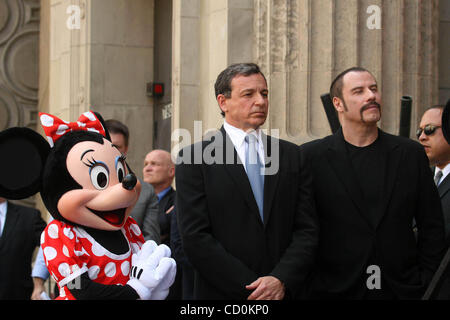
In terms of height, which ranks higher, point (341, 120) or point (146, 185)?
point (341, 120)

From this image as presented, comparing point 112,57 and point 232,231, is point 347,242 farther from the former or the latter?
point 112,57

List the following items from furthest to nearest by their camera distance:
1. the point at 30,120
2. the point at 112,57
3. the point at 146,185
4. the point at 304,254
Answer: the point at 30,120 < the point at 112,57 < the point at 146,185 < the point at 304,254

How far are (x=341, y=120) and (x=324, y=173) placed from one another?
42 centimetres

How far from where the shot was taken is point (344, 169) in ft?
16.8

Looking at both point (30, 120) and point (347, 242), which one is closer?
point (347, 242)

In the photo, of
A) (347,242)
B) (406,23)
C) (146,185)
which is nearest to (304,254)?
(347,242)

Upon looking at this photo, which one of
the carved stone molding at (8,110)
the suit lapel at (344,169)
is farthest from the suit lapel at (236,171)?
the carved stone molding at (8,110)

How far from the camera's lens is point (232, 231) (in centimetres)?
479

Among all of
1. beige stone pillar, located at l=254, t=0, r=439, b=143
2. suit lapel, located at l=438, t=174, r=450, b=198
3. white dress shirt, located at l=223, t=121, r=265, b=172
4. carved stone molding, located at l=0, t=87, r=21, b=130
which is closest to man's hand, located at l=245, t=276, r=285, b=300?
white dress shirt, located at l=223, t=121, r=265, b=172

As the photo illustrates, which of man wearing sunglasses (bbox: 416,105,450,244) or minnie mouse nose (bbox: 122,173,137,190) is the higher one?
man wearing sunglasses (bbox: 416,105,450,244)

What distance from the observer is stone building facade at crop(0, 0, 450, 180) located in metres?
7.44

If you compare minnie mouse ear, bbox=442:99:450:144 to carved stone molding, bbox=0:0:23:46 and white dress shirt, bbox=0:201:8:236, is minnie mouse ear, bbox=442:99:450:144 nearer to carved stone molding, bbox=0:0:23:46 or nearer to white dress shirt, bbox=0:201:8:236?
white dress shirt, bbox=0:201:8:236

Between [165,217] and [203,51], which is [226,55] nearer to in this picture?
[203,51]

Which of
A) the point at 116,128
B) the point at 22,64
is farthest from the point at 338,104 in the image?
the point at 22,64
